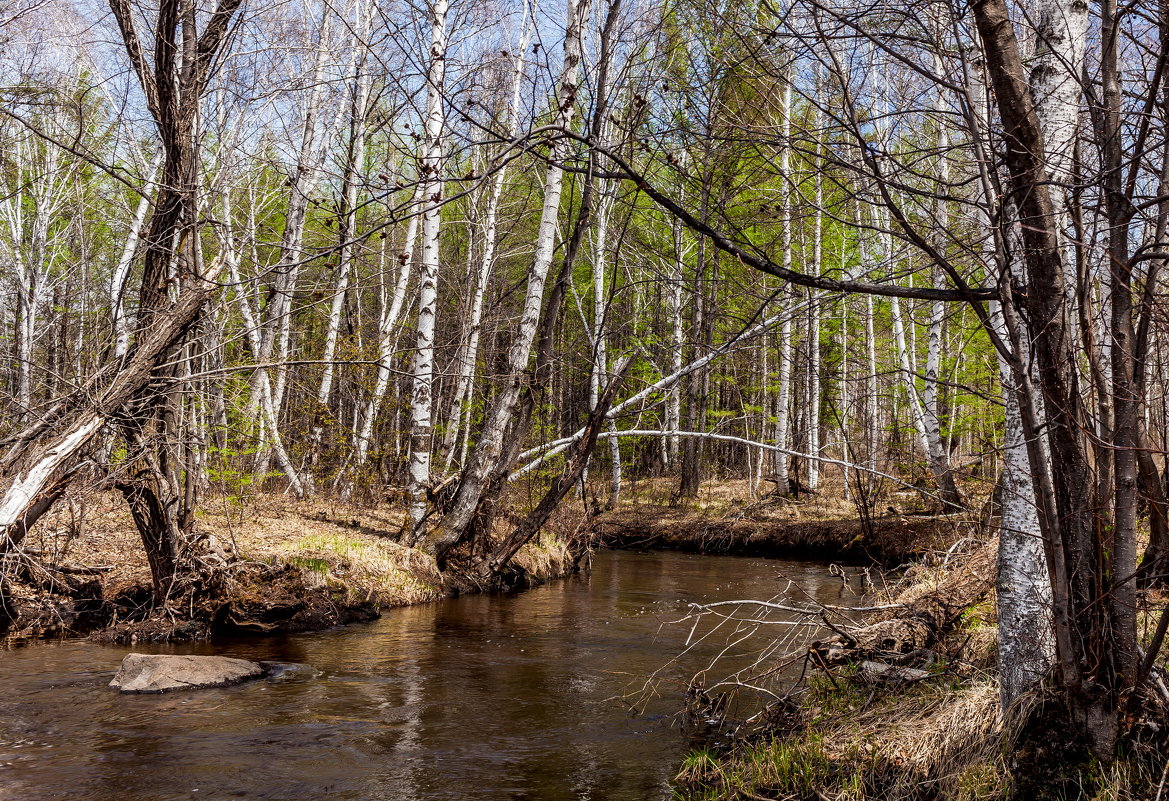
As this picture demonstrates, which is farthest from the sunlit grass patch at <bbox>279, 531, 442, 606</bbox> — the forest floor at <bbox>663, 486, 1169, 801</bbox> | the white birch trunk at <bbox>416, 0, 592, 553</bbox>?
the forest floor at <bbox>663, 486, 1169, 801</bbox>

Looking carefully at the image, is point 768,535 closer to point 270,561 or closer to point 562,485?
point 562,485

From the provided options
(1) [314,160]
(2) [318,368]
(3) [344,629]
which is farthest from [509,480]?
(1) [314,160]

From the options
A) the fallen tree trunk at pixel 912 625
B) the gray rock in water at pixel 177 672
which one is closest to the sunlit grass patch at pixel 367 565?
the gray rock in water at pixel 177 672

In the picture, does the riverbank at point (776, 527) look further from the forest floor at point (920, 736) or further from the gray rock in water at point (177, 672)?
the gray rock in water at point (177, 672)

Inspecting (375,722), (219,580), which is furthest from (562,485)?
(375,722)

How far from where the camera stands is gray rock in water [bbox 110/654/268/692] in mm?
7023

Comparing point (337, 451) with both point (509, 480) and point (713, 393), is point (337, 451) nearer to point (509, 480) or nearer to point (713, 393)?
point (509, 480)

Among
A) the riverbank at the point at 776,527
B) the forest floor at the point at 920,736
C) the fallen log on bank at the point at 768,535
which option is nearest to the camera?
the forest floor at the point at 920,736

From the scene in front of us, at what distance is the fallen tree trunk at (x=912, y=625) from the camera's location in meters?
6.38

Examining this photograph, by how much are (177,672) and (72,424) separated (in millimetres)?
2317

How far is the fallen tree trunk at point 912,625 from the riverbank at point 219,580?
588 cm

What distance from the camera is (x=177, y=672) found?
23.6 feet

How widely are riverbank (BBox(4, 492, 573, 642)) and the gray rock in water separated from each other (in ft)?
4.03

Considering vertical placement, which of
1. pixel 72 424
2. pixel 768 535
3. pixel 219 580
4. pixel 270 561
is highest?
pixel 72 424
